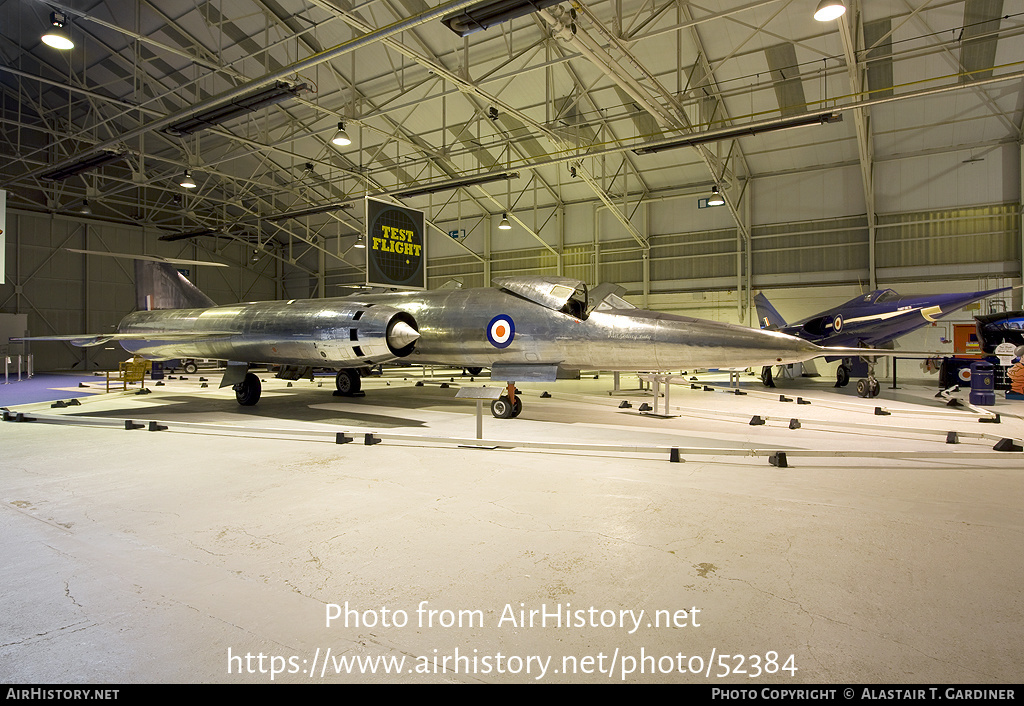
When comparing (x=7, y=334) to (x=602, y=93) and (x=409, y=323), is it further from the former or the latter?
(x=602, y=93)

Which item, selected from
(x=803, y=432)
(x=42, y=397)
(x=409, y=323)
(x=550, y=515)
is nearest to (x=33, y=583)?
(x=550, y=515)

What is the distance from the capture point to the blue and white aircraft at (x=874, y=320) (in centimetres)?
1316

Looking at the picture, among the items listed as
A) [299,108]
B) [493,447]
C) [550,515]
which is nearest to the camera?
[550,515]

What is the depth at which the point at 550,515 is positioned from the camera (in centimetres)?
394

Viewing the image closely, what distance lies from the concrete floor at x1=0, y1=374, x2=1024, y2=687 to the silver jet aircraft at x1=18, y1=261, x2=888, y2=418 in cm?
206

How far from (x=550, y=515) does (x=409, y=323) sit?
6.19 m

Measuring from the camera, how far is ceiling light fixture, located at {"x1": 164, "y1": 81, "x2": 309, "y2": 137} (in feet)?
39.0

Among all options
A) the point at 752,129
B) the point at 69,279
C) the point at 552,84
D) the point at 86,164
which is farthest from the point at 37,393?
the point at 752,129

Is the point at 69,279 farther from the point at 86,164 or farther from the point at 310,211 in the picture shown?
the point at 310,211

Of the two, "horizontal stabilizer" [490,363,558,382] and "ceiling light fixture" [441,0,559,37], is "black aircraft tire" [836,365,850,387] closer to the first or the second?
"horizontal stabilizer" [490,363,558,382]

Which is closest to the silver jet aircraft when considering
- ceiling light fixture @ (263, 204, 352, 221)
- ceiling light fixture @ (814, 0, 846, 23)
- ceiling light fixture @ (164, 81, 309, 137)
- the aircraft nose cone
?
the aircraft nose cone

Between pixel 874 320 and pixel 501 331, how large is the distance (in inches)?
442

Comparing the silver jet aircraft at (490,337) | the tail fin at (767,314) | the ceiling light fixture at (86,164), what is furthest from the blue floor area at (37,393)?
the tail fin at (767,314)

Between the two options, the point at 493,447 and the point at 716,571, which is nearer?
the point at 716,571
